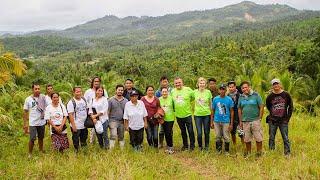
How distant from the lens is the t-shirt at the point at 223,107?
27.1ft

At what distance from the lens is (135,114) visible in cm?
827

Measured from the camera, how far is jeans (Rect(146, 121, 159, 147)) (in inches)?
345

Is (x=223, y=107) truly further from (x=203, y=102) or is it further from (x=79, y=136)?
(x=79, y=136)

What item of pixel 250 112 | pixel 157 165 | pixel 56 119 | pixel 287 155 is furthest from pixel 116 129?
pixel 287 155

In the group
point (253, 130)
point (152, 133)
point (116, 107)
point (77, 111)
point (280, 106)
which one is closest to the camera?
point (280, 106)

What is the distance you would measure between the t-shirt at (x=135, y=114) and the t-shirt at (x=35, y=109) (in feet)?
5.68

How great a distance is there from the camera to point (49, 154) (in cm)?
855

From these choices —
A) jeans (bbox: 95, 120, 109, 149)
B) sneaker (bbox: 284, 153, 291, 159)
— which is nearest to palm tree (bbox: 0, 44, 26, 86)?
jeans (bbox: 95, 120, 109, 149)

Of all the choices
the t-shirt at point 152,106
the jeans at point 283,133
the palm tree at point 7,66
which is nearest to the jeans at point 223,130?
the jeans at point 283,133

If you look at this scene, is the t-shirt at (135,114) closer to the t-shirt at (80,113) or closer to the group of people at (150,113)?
the group of people at (150,113)

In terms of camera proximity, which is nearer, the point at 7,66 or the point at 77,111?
the point at 77,111

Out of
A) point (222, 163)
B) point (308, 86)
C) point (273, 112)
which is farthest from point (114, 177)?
point (308, 86)

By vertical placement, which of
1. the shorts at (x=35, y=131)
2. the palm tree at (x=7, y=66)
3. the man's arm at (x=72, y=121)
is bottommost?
the shorts at (x=35, y=131)

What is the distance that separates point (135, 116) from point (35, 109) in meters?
2.07
